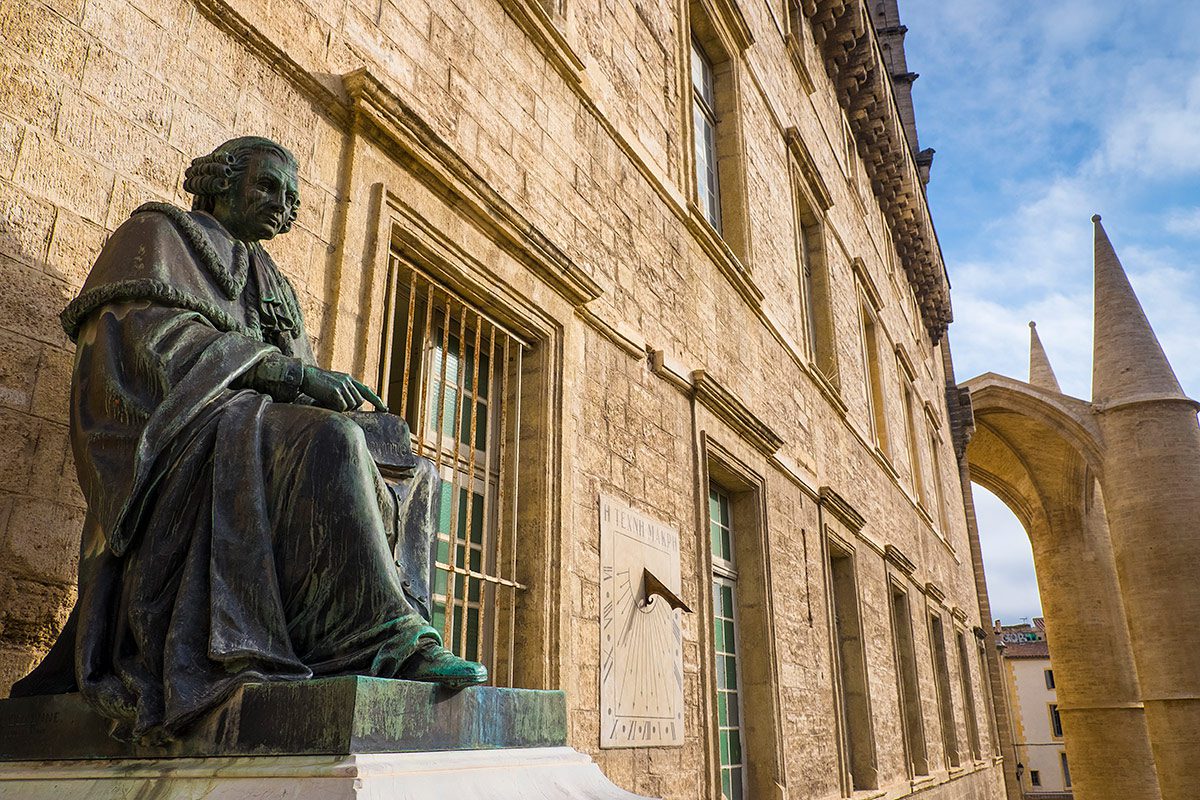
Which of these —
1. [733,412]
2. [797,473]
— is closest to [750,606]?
[733,412]

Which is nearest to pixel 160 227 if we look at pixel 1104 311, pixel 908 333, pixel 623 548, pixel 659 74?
pixel 623 548

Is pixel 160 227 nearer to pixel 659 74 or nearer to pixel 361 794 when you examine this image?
pixel 361 794

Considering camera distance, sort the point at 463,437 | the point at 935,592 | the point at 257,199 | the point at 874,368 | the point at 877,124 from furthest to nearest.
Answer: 1. the point at 935,592
2. the point at 877,124
3. the point at 874,368
4. the point at 463,437
5. the point at 257,199

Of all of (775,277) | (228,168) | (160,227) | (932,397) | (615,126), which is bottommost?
(160,227)

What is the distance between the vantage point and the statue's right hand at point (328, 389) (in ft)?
5.44

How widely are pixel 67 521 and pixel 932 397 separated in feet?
58.6

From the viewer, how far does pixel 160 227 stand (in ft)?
5.41

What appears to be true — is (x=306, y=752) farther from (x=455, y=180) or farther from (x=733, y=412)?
(x=733, y=412)

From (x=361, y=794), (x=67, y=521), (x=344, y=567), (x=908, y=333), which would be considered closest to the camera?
(x=361, y=794)

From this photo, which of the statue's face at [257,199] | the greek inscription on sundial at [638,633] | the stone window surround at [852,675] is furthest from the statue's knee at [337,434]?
the stone window surround at [852,675]

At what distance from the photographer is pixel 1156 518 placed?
52.0ft

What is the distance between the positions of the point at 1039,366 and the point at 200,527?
1204 inches

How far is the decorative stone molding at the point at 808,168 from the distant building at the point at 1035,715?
37.3 metres

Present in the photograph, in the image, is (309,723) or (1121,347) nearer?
(309,723)
